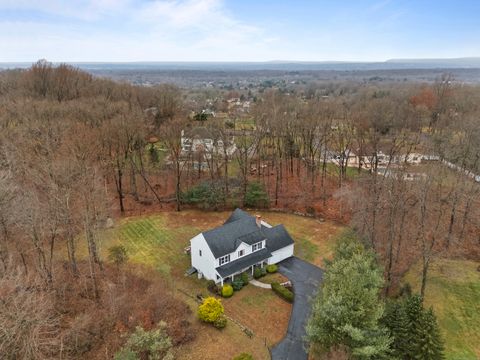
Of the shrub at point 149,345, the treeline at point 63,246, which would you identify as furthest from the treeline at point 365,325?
the treeline at point 63,246

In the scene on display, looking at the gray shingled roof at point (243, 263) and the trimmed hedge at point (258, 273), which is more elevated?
the gray shingled roof at point (243, 263)

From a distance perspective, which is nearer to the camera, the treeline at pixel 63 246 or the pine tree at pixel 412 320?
the treeline at pixel 63 246

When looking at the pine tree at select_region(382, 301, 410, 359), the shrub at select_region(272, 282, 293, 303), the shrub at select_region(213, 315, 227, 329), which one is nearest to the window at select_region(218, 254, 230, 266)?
the shrub at select_region(272, 282, 293, 303)

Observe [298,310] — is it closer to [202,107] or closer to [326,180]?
[326,180]

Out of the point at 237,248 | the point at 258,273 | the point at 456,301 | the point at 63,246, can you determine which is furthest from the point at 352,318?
the point at 63,246

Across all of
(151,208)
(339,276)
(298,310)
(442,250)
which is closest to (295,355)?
(298,310)

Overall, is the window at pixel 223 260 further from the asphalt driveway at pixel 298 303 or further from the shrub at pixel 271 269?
the asphalt driveway at pixel 298 303

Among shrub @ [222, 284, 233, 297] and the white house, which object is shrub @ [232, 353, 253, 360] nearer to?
shrub @ [222, 284, 233, 297]
